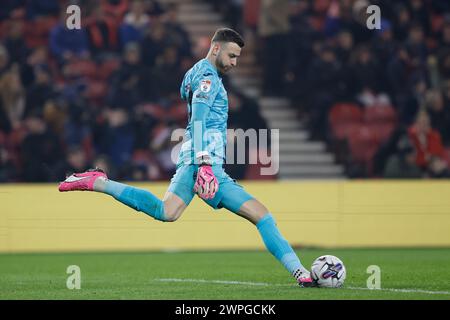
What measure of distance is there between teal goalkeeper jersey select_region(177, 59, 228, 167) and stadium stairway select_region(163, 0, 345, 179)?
31.4 ft

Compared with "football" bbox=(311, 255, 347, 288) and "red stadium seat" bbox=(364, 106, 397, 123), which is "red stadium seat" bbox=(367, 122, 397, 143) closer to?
"red stadium seat" bbox=(364, 106, 397, 123)

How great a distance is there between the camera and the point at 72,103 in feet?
60.0

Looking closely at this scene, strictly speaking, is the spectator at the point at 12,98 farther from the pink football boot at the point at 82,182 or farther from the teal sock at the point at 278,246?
the teal sock at the point at 278,246

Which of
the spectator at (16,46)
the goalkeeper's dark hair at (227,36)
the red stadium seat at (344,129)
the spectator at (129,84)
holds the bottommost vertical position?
the goalkeeper's dark hair at (227,36)

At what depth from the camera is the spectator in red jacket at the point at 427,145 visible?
60.4 feet

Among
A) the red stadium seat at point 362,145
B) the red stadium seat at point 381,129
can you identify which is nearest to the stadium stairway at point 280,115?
the red stadium seat at point 362,145

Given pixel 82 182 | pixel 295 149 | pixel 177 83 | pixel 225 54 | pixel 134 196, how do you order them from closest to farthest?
pixel 225 54, pixel 134 196, pixel 82 182, pixel 177 83, pixel 295 149

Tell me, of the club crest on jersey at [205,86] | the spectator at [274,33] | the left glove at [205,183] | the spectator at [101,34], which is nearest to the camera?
the left glove at [205,183]

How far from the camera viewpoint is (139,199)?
33.0 feet

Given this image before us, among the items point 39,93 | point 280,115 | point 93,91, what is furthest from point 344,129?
point 39,93

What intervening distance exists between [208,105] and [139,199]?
1127 mm

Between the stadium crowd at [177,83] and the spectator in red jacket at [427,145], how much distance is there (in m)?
0.02

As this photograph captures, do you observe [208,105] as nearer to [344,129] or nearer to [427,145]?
[427,145]

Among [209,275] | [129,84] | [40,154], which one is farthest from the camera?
[129,84]
